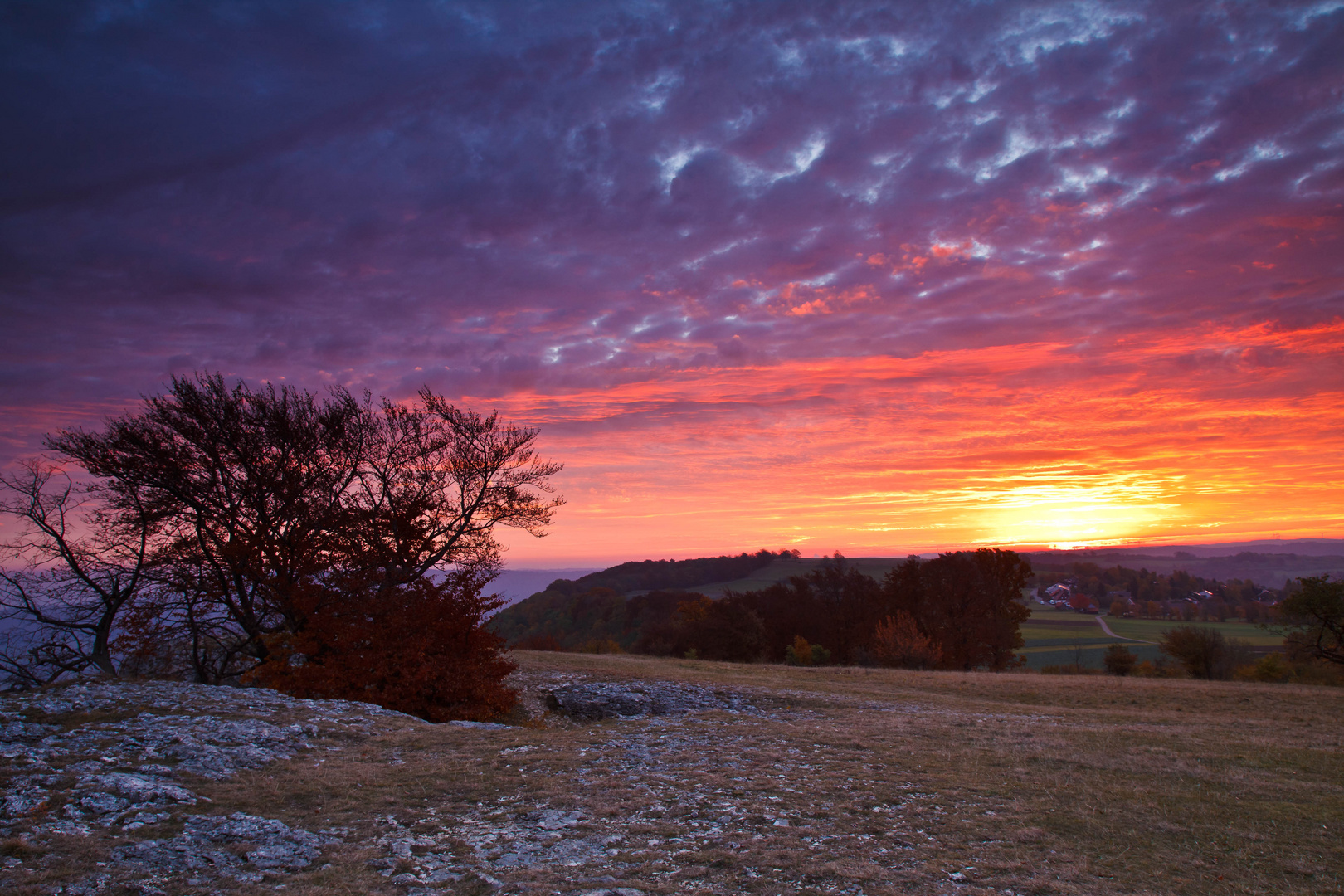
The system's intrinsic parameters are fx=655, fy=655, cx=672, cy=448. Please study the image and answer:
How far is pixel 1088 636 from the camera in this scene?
96.9 meters

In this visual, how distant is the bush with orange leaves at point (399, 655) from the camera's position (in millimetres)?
15578

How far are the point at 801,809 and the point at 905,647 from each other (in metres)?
39.1

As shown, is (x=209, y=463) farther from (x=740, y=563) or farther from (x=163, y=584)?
(x=740, y=563)

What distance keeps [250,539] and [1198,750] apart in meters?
22.5

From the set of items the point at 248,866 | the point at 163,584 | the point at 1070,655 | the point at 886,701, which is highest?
the point at 163,584

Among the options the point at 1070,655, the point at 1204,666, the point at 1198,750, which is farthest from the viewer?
the point at 1070,655

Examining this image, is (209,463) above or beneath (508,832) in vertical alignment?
above

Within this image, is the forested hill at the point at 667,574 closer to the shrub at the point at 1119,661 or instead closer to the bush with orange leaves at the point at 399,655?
the shrub at the point at 1119,661

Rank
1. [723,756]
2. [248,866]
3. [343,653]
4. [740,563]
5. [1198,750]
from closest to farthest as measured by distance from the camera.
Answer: [248,866]
[723,756]
[1198,750]
[343,653]
[740,563]

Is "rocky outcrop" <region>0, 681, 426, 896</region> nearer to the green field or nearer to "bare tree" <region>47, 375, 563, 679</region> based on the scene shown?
"bare tree" <region>47, 375, 563, 679</region>

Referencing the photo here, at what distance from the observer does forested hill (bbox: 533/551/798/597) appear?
131 m

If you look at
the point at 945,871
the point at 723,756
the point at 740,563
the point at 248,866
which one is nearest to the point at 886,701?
the point at 723,756

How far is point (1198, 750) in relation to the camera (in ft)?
40.2

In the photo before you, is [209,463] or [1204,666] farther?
[1204,666]
